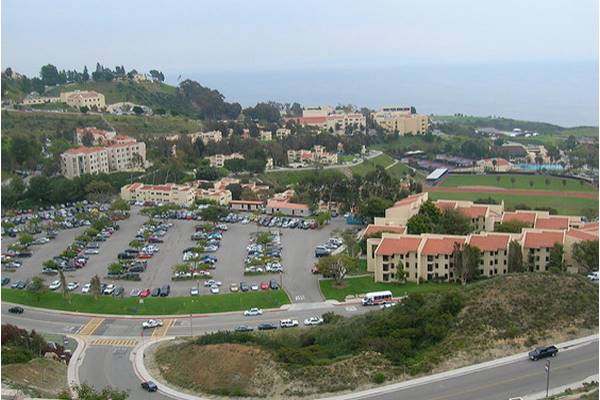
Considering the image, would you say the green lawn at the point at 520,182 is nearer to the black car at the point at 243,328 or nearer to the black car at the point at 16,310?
the black car at the point at 243,328

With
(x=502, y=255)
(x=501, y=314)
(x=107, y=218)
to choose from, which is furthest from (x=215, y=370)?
(x=107, y=218)

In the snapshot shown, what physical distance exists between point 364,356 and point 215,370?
1.92 m

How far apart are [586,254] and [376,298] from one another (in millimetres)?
4134

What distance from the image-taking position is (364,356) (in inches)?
319

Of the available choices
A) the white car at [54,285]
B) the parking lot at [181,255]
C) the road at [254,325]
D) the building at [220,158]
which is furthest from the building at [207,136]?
the road at [254,325]

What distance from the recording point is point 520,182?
24922mm

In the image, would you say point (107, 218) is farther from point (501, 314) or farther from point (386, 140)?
point (386, 140)

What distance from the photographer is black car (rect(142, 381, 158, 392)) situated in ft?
26.9

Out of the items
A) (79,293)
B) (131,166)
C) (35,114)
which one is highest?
(35,114)

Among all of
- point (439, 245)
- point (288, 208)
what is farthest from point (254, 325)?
point (288, 208)

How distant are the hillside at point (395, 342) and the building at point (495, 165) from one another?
17.9 metres

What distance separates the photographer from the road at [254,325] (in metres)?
7.21

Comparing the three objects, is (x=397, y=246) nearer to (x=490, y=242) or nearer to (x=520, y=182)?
(x=490, y=242)

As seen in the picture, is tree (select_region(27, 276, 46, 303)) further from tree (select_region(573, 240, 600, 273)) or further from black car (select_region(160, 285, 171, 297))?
tree (select_region(573, 240, 600, 273))
